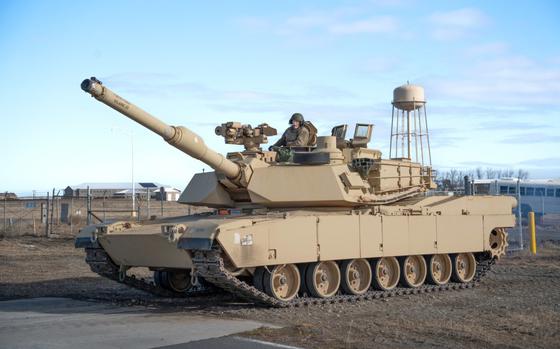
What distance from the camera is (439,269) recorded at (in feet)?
58.6

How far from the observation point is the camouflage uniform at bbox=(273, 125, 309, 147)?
1697cm

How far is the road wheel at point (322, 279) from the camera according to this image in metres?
14.6

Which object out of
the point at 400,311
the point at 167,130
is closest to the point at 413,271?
the point at 400,311

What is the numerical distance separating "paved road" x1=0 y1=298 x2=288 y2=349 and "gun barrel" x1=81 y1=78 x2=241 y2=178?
3042mm

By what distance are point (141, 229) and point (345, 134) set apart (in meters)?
5.59

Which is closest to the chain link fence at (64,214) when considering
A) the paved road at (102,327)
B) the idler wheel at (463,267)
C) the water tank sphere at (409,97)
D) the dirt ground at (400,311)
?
the dirt ground at (400,311)

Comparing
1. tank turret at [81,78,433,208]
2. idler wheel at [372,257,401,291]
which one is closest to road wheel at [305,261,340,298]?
idler wheel at [372,257,401,291]

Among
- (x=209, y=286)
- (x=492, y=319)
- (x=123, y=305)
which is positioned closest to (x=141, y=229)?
(x=123, y=305)

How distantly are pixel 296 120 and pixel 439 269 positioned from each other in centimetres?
497

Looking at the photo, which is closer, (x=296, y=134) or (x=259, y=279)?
(x=259, y=279)

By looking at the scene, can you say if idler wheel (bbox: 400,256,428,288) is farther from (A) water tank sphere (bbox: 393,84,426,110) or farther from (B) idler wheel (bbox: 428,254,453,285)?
(A) water tank sphere (bbox: 393,84,426,110)

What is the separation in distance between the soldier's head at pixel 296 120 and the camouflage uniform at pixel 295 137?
0.29 ft

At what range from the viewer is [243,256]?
13.2 m

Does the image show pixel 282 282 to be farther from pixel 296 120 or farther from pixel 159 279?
pixel 296 120
